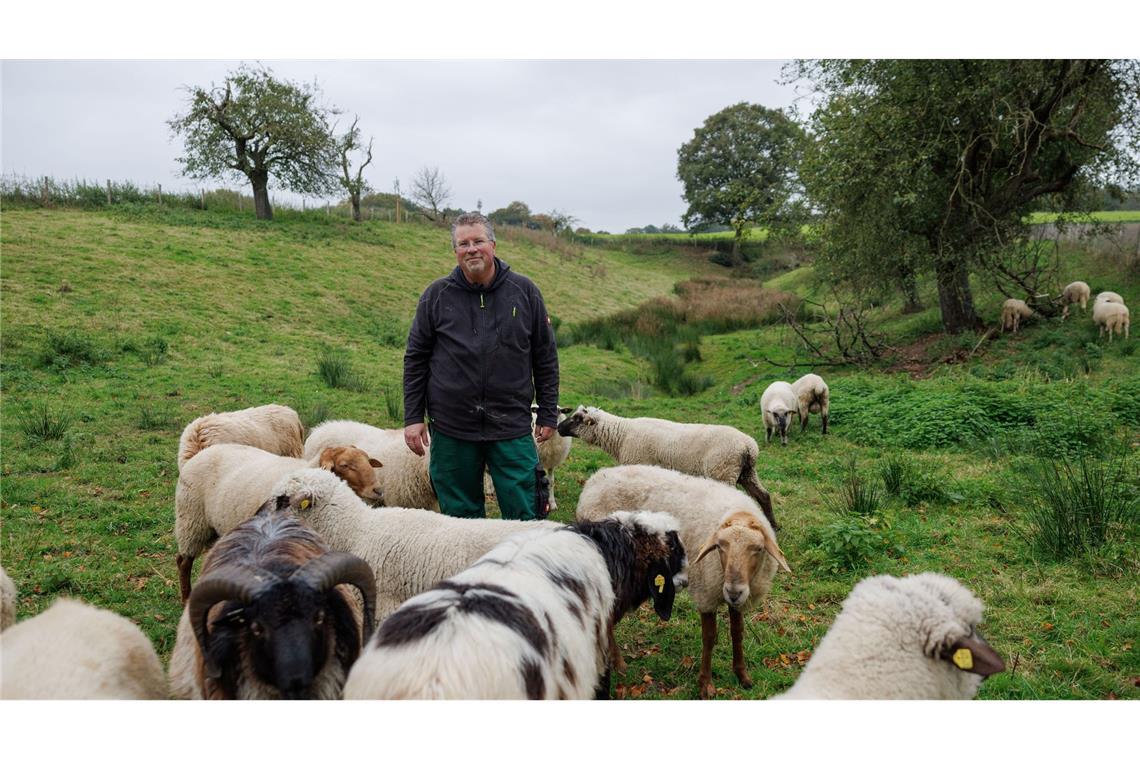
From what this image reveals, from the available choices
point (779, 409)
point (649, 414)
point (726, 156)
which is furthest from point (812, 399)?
point (726, 156)

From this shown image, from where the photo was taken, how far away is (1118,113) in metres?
12.2

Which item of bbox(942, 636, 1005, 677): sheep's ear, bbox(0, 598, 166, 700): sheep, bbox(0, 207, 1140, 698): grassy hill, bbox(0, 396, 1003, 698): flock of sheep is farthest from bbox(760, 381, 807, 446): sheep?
bbox(0, 598, 166, 700): sheep

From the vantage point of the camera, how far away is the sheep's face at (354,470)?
5.11 meters

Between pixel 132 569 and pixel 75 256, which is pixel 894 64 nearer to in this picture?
pixel 132 569

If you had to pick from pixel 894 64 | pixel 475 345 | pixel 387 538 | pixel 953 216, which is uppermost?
pixel 894 64

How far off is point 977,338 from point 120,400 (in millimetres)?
17401

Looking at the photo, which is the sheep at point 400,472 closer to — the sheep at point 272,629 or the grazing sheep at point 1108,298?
the sheep at point 272,629

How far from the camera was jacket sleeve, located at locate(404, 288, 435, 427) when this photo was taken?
4.35m

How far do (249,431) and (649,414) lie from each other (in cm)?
724

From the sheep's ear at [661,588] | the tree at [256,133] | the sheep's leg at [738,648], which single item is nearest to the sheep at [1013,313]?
the sheep's leg at [738,648]

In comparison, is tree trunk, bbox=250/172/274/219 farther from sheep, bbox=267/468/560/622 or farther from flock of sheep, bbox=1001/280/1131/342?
flock of sheep, bbox=1001/280/1131/342

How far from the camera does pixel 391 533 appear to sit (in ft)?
13.1

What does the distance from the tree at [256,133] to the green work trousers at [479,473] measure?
29.6m

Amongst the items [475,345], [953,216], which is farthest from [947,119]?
[475,345]
